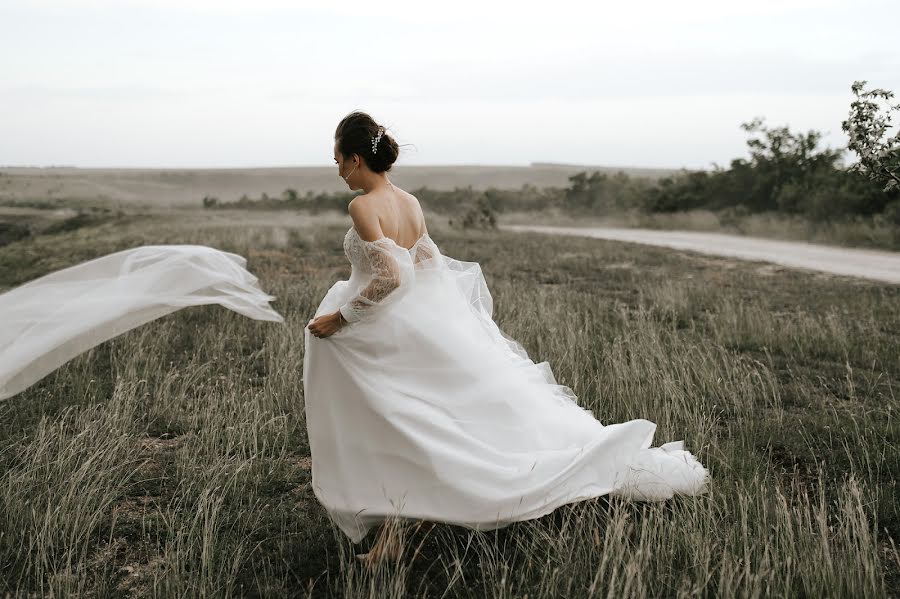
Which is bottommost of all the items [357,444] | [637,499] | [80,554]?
[80,554]

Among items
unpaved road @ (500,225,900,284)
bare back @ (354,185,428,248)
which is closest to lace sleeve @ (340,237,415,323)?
bare back @ (354,185,428,248)

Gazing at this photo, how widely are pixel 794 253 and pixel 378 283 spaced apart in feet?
50.9

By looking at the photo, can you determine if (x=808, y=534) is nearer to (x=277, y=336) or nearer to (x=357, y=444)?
(x=357, y=444)

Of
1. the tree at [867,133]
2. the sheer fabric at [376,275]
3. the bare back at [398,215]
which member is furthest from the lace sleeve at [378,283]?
the tree at [867,133]

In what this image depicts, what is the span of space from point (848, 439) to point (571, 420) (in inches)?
92.5

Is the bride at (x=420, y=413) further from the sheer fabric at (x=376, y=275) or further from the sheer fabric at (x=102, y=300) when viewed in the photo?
the sheer fabric at (x=102, y=300)

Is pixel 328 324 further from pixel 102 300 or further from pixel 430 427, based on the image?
pixel 102 300

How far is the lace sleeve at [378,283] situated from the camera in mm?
3180

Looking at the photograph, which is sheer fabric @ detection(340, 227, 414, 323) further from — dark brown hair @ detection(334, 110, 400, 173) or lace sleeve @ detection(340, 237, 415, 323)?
dark brown hair @ detection(334, 110, 400, 173)

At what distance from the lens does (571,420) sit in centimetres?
355

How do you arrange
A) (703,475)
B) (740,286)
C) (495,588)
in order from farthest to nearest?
(740,286), (703,475), (495,588)

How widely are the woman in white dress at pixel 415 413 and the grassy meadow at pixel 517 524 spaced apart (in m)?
0.21

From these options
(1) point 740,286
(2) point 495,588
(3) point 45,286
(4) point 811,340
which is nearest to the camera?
(2) point 495,588

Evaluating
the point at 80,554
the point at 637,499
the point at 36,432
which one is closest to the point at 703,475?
the point at 637,499
